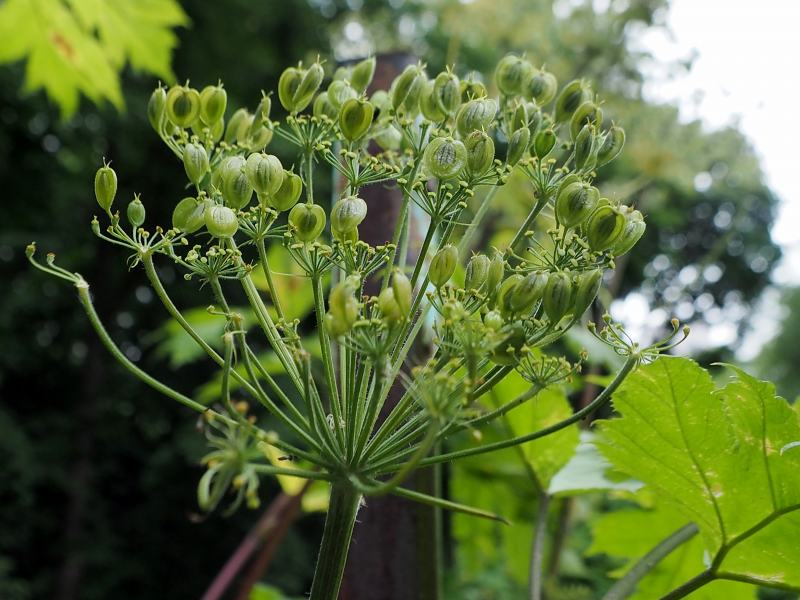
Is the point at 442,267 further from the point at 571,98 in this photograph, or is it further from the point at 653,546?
the point at 653,546

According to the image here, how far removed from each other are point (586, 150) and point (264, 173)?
206 millimetres

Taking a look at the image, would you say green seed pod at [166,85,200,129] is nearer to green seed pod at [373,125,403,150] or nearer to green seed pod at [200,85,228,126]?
green seed pod at [200,85,228,126]

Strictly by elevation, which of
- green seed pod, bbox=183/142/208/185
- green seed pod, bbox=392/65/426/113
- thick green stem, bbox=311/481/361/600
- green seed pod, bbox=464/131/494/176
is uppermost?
green seed pod, bbox=392/65/426/113

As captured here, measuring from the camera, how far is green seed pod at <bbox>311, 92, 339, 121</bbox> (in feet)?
1.90

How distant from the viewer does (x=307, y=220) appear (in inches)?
18.8

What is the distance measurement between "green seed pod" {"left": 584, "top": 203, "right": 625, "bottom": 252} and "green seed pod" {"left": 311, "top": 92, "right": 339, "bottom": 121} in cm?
22

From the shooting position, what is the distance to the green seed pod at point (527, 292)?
17.0 inches

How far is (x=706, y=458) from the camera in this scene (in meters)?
0.55

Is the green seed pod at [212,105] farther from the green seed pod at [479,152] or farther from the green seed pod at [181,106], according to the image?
the green seed pod at [479,152]

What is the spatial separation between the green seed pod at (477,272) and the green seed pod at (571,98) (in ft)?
0.62

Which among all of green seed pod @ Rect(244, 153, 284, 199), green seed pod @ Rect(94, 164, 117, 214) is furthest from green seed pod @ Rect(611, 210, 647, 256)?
green seed pod @ Rect(94, 164, 117, 214)

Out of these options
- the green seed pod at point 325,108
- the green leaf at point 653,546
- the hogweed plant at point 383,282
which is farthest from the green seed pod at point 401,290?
the green leaf at point 653,546

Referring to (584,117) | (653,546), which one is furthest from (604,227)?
(653,546)

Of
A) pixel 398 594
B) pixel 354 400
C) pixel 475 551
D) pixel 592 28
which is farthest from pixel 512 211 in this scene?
pixel 354 400
